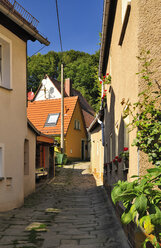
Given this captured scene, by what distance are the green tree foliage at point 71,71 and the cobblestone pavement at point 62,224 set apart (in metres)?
31.8

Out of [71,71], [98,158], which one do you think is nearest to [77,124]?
[98,158]

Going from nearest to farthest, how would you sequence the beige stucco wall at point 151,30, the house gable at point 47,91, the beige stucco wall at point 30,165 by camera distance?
the beige stucco wall at point 151,30, the beige stucco wall at point 30,165, the house gable at point 47,91

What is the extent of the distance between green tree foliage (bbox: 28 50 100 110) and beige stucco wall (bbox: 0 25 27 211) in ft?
103

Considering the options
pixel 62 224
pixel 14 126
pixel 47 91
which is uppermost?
pixel 47 91

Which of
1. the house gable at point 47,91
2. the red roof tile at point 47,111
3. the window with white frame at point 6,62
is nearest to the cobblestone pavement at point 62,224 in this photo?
the window with white frame at point 6,62

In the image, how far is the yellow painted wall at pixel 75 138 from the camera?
26.9 metres

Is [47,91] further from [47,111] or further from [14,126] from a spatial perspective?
[14,126]

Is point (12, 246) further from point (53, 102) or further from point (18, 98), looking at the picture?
point (53, 102)

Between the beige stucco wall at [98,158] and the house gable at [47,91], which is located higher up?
the house gable at [47,91]

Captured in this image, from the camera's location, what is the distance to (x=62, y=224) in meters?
7.05

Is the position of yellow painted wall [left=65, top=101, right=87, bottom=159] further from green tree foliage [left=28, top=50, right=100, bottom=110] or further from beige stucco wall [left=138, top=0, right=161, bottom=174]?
beige stucco wall [left=138, top=0, right=161, bottom=174]

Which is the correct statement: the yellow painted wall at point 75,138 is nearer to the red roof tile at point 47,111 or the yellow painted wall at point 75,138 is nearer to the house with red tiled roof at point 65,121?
the house with red tiled roof at point 65,121

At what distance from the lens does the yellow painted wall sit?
26.9 metres

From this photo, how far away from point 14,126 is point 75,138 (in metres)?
19.7
